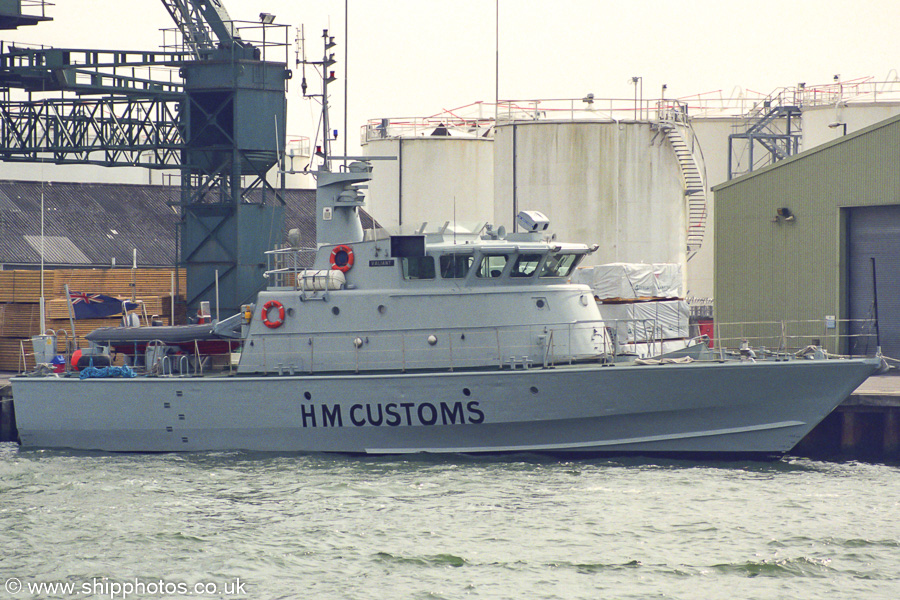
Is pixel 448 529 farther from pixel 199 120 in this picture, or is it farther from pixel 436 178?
pixel 436 178

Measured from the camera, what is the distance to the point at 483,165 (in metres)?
43.3

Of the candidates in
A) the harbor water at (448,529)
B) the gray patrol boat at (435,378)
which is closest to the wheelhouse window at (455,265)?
the gray patrol boat at (435,378)

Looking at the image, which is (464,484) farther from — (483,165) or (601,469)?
(483,165)

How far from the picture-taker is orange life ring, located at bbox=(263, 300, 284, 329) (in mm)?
20375

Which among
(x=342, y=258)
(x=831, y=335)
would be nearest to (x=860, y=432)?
(x=831, y=335)

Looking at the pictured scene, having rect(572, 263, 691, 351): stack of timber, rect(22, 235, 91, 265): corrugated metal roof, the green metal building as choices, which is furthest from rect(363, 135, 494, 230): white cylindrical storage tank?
the green metal building

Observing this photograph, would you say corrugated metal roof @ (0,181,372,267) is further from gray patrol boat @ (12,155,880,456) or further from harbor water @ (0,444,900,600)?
harbor water @ (0,444,900,600)

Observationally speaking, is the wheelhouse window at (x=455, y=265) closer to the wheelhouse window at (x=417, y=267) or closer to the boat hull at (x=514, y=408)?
the wheelhouse window at (x=417, y=267)

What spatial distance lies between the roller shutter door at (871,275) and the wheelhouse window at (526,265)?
34.8ft

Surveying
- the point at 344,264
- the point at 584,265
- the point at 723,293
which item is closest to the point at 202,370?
the point at 344,264

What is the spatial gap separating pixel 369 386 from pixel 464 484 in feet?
9.50

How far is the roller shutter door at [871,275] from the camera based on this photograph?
26.6 metres

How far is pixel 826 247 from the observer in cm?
2723

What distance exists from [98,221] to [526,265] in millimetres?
28538
